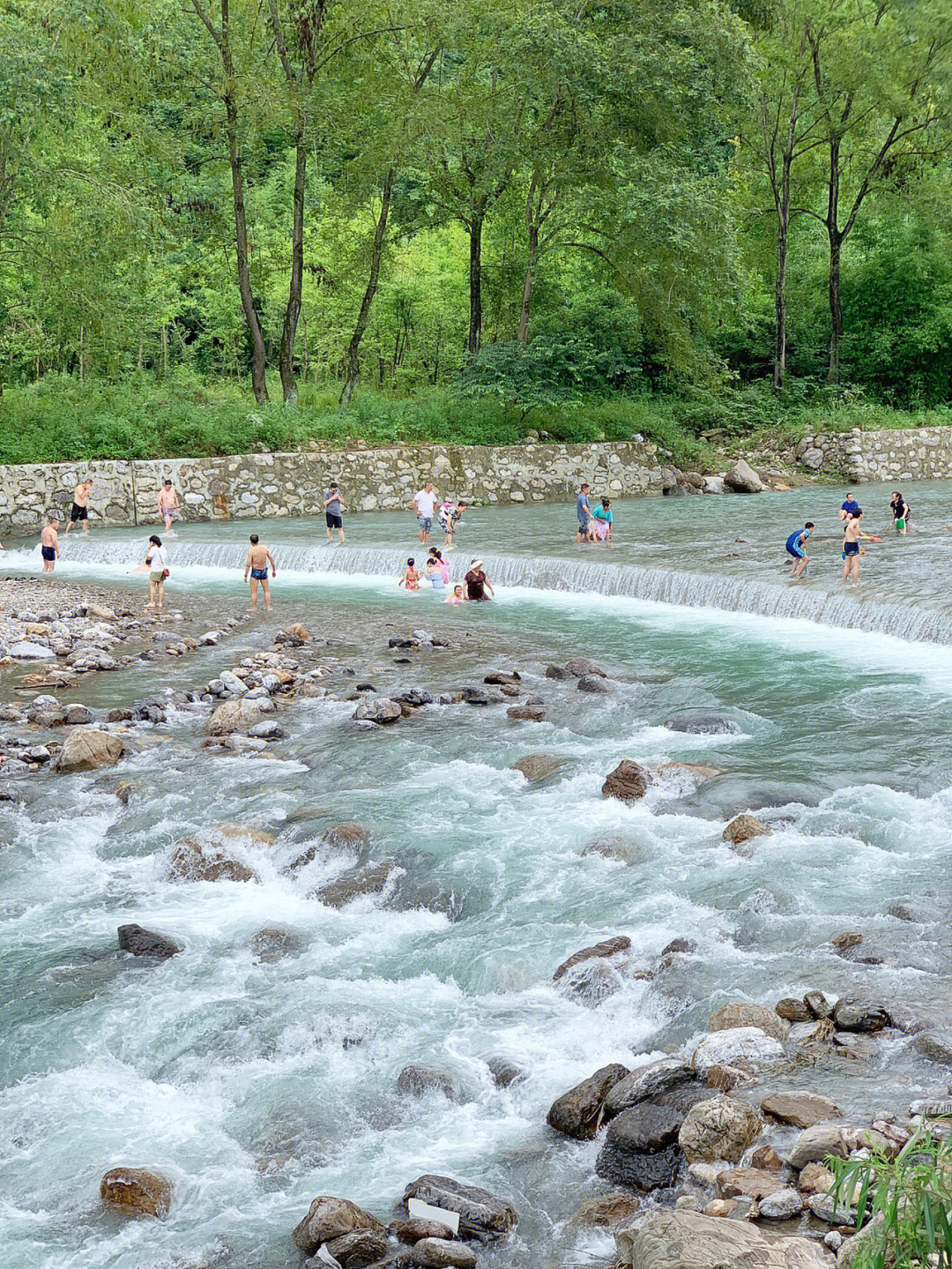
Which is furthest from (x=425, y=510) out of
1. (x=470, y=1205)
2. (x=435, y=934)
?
(x=470, y=1205)

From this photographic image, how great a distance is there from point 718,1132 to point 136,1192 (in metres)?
2.69

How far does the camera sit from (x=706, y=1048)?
6145 mm

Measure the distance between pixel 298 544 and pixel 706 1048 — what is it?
20.8m

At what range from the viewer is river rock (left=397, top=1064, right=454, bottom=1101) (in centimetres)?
621

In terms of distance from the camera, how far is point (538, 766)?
36.5 feet

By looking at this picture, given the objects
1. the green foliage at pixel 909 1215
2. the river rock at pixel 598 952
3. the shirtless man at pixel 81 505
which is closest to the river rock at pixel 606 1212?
the green foliage at pixel 909 1215

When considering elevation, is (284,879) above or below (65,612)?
below

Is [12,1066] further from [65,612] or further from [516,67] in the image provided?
[516,67]

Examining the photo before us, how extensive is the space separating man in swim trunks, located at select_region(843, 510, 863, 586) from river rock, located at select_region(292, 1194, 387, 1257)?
48.3ft

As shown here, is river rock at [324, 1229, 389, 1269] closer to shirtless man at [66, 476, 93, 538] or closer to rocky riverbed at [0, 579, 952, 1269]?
rocky riverbed at [0, 579, 952, 1269]

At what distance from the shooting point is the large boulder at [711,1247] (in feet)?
13.3

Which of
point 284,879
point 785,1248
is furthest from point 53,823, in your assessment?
point 785,1248

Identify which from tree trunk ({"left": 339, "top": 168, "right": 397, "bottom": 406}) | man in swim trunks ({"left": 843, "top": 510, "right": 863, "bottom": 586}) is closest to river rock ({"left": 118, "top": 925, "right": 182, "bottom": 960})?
man in swim trunks ({"left": 843, "top": 510, "right": 863, "bottom": 586})

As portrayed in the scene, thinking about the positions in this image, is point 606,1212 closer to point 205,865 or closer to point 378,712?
point 205,865
